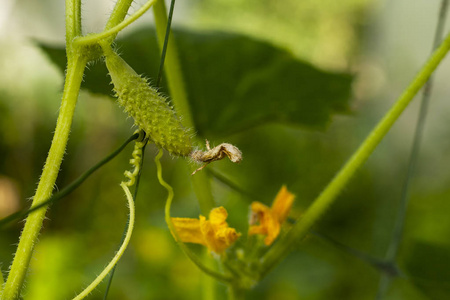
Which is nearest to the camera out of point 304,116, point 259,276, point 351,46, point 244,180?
point 259,276

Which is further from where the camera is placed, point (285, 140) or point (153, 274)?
point (285, 140)

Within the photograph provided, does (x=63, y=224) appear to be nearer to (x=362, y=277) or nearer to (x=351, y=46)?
(x=362, y=277)

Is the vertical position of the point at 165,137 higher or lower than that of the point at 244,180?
higher

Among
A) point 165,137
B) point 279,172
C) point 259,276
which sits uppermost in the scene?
point 165,137

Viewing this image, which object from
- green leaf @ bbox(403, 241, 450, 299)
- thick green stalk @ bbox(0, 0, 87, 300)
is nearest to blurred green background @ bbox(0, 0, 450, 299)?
green leaf @ bbox(403, 241, 450, 299)

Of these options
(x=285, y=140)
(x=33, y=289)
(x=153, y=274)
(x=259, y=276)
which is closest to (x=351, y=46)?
(x=285, y=140)

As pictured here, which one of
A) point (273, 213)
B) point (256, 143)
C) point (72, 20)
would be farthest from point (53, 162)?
point (256, 143)

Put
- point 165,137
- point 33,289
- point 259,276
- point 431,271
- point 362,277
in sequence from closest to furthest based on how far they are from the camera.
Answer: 1. point 165,137
2. point 259,276
3. point 431,271
4. point 33,289
5. point 362,277

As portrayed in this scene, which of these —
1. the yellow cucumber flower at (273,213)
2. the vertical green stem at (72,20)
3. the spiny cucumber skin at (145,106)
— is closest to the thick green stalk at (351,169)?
the yellow cucumber flower at (273,213)

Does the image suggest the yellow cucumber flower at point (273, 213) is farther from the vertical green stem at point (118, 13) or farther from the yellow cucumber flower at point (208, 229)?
the vertical green stem at point (118, 13)
